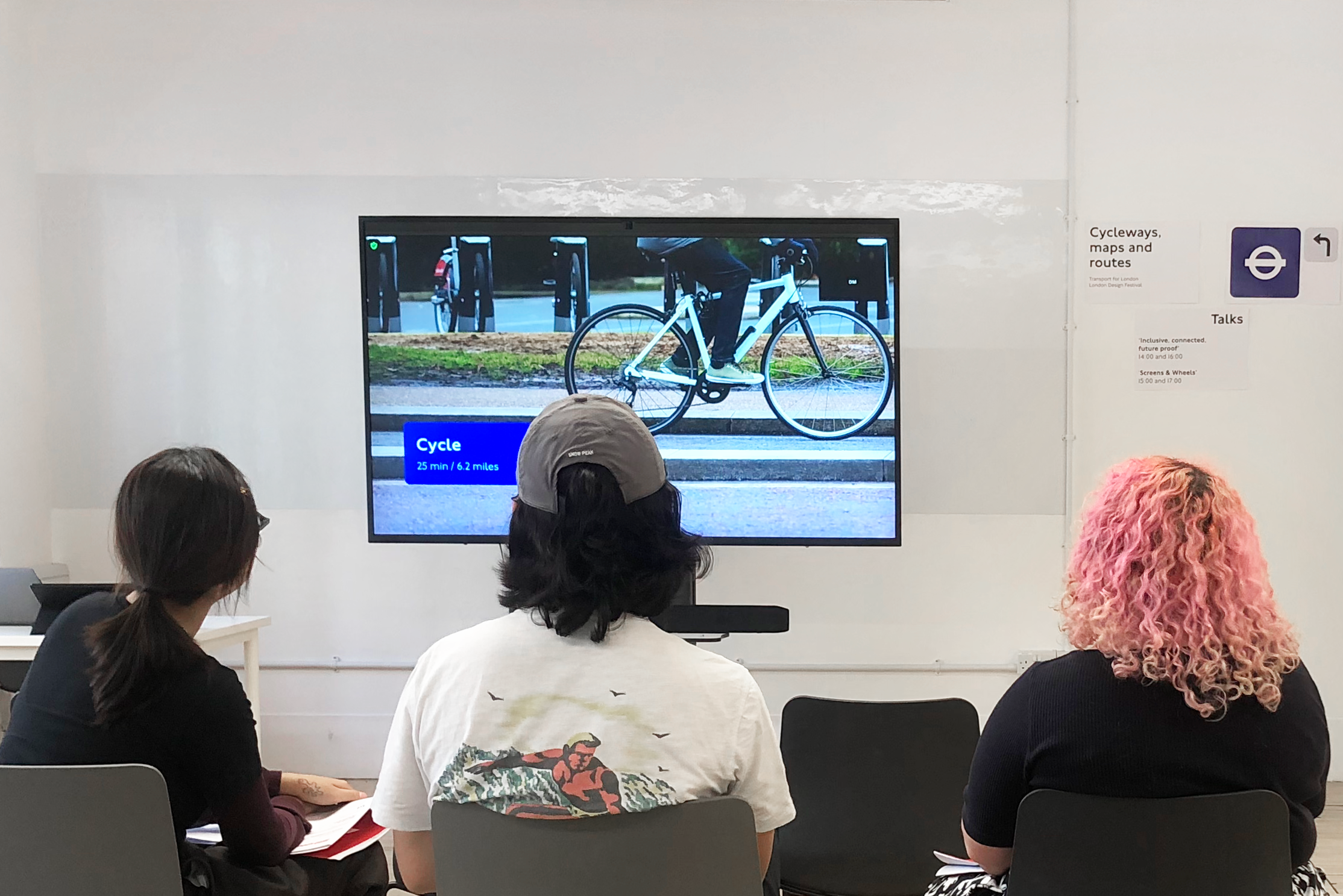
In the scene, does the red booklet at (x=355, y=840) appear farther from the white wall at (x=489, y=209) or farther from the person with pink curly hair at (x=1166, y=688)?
the white wall at (x=489, y=209)

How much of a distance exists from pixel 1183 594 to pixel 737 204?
240 centimetres

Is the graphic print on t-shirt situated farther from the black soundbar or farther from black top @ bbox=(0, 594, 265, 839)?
the black soundbar

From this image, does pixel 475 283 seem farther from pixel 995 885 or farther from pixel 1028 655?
pixel 995 885

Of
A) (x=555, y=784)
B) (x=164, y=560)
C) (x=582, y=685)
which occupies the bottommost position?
(x=555, y=784)

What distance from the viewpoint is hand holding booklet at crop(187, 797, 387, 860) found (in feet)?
5.37

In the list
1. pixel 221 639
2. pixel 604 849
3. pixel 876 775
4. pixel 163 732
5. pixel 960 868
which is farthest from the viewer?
pixel 221 639

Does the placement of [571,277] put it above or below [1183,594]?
above

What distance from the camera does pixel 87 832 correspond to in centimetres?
140

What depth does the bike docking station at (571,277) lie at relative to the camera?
10.9 feet

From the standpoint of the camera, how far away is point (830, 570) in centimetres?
360

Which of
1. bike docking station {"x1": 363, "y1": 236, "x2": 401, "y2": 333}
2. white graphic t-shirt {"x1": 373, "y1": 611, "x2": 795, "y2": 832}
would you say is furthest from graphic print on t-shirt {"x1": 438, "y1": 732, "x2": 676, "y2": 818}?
bike docking station {"x1": 363, "y1": 236, "x2": 401, "y2": 333}

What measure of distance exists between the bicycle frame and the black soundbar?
779mm

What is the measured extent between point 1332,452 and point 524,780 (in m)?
3.40

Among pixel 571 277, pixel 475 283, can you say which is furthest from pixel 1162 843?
pixel 475 283
